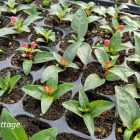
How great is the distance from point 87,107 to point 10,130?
314 millimetres

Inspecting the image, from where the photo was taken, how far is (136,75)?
123cm

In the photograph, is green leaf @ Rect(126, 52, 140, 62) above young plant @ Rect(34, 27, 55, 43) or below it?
above

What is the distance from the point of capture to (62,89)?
1170 millimetres

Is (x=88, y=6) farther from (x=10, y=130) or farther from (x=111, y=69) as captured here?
(x=10, y=130)

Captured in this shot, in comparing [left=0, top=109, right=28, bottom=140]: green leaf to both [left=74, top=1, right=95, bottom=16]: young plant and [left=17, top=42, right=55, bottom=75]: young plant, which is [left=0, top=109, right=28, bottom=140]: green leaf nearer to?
[left=17, top=42, right=55, bottom=75]: young plant

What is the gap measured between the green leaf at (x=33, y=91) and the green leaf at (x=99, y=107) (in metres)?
0.21

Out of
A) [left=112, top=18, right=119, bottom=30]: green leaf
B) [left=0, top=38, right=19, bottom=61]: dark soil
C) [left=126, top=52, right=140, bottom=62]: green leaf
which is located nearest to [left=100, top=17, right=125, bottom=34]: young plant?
[left=112, top=18, right=119, bottom=30]: green leaf

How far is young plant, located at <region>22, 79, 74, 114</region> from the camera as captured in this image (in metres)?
1.15

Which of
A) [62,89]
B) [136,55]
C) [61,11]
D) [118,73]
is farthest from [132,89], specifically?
[61,11]

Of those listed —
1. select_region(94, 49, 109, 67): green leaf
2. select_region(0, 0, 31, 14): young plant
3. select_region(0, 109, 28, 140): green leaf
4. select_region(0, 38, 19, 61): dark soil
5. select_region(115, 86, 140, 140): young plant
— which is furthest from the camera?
select_region(0, 0, 31, 14): young plant

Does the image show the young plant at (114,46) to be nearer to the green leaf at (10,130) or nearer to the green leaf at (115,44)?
the green leaf at (115,44)

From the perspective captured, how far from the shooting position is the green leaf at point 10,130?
961 mm

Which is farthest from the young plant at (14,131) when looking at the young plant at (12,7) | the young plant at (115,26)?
the young plant at (12,7)

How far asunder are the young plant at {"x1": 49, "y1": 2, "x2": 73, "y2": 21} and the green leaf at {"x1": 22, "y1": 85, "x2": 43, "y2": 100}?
53 cm
